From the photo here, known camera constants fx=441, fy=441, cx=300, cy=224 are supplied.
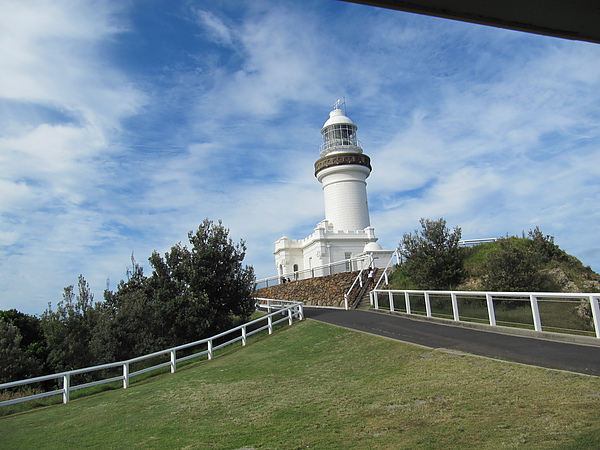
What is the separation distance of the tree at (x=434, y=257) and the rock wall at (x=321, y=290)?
431 cm

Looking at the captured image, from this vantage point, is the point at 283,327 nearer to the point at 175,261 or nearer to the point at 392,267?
the point at 175,261

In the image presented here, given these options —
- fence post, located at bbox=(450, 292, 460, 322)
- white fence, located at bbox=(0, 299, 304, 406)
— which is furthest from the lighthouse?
fence post, located at bbox=(450, 292, 460, 322)

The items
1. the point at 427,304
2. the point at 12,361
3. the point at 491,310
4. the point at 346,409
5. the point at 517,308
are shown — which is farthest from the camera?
the point at 12,361

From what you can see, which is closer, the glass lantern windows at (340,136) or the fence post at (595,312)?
the fence post at (595,312)

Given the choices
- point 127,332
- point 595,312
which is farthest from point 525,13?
point 127,332

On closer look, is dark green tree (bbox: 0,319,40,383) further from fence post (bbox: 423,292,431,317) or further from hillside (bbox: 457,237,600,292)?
hillside (bbox: 457,237,600,292)

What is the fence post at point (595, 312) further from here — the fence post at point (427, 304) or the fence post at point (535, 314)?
the fence post at point (427, 304)

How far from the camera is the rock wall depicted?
25875 millimetres

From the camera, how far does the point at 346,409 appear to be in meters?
6.53

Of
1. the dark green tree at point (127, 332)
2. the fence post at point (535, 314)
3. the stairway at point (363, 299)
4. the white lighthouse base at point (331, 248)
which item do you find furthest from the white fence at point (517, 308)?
the white lighthouse base at point (331, 248)

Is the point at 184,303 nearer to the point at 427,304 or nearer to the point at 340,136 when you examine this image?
the point at 427,304

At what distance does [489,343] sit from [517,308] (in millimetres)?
2236

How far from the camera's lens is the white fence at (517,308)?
10.7 m

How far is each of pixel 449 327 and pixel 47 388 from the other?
16.8 metres
